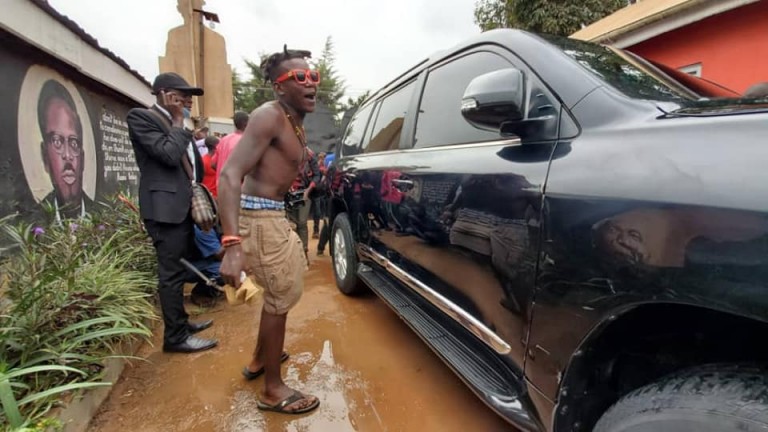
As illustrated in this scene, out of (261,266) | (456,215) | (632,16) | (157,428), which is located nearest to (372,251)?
(261,266)

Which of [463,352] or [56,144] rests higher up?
[56,144]

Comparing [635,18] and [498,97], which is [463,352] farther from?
[635,18]

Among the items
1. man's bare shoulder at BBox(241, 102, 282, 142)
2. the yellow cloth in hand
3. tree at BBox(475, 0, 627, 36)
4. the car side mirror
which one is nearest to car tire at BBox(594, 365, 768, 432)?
the car side mirror

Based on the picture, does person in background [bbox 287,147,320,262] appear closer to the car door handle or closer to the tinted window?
the car door handle

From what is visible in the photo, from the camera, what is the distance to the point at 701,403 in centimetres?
88

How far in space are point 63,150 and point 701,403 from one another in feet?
15.7

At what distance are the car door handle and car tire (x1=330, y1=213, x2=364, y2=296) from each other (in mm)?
1073

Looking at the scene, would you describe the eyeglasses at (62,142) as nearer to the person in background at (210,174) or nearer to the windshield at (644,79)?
the person in background at (210,174)

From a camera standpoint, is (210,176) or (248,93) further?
(248,93)

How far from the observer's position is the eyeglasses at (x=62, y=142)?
11.7ft

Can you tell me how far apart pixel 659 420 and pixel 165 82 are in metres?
2.84

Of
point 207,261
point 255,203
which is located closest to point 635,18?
point 255,203

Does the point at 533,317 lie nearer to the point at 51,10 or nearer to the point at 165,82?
the point at 165,82

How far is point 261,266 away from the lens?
1.91 meters
